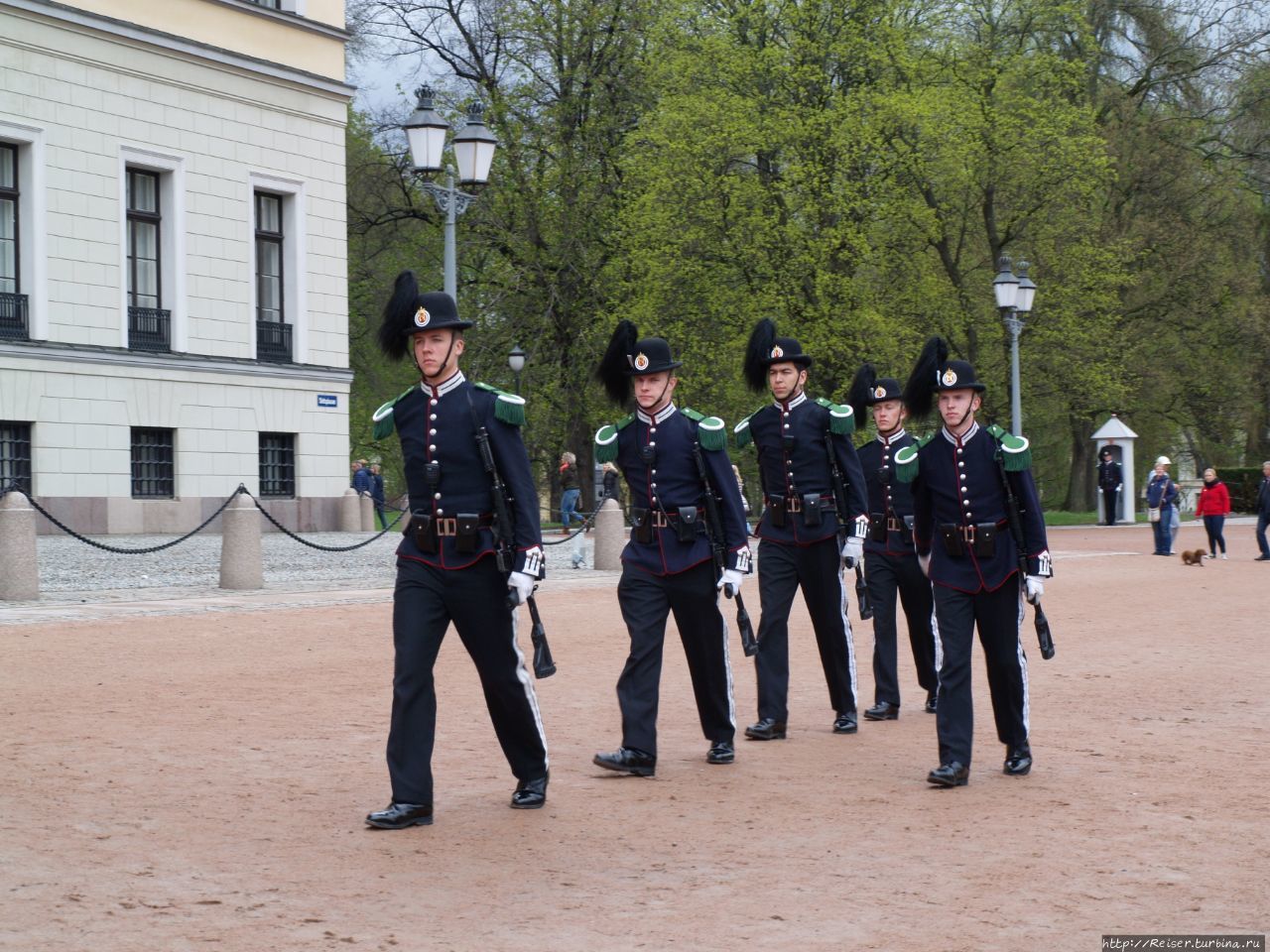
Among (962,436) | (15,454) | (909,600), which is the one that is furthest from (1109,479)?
(962,436)

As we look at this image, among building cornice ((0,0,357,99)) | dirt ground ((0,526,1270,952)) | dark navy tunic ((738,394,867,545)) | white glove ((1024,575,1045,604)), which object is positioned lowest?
dirt ground ((0,526,1270,952))

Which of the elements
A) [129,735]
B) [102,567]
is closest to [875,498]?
[129,735]

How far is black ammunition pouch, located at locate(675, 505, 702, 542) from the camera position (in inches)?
370

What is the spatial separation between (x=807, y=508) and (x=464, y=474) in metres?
3.24

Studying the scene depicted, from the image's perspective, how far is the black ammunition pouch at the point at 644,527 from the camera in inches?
373

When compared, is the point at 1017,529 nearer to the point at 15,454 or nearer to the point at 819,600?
the point at 819,600

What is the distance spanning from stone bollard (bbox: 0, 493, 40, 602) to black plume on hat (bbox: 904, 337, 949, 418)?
1140cm

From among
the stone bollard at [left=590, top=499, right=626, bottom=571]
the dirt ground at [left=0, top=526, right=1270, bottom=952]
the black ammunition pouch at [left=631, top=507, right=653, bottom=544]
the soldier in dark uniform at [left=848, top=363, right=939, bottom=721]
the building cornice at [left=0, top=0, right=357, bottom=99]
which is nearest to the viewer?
the dirt ground at [left=0, top=526, right=1270, bottom=952]

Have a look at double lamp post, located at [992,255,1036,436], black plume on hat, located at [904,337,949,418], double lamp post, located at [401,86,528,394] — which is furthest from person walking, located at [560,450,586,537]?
black plume on hat, located at [904,337,949,418]

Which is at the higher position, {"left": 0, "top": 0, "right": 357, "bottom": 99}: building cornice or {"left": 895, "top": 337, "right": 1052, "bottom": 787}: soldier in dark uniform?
{"left": 0, "top": 0, "right": 357, "bottom": 99}: building cornice

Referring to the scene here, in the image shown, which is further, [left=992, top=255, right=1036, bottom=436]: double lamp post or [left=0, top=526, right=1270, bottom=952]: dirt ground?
[left=992, top=255, right=1036, bottom=436]: double lamp post

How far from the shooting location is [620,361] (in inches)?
382

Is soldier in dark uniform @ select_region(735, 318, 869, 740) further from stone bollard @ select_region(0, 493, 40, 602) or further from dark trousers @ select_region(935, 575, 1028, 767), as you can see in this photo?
stone bollard @ select_region(0, 493, 40, 602)

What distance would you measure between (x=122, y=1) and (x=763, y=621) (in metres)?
25.0
